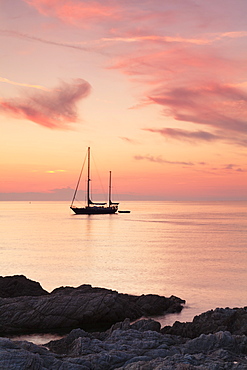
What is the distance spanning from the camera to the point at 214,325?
17.7 m

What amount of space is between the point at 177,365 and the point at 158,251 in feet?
155

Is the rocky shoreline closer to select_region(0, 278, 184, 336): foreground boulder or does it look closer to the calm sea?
select_region(0, 278, 184, 336): foreground boulder

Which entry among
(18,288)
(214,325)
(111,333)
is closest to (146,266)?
(18,288)

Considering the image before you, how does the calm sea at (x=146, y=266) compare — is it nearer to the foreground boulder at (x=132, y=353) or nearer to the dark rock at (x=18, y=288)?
the dark rock at (x=18, y=288)

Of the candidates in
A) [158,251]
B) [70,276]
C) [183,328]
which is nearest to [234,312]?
[183,328]

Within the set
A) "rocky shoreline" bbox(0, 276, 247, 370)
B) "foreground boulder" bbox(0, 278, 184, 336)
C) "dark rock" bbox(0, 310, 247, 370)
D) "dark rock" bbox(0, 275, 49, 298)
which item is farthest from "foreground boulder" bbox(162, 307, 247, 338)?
"dark rock" bbox(0, 275, 49, 298)

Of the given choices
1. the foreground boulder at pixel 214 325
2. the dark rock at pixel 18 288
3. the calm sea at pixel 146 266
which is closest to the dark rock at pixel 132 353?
the foreground boulder at pixel 214 325

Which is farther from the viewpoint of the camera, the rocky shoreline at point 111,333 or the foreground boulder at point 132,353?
the rocky shoreline at point 111,333

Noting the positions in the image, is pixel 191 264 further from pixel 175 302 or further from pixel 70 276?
pixel 175 302

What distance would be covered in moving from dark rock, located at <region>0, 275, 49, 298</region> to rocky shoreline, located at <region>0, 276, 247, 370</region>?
39 mm

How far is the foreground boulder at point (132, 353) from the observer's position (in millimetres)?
11336

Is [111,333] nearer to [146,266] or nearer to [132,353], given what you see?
[132,353]

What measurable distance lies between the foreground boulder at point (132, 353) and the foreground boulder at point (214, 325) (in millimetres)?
1936

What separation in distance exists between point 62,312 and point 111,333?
5.31m
